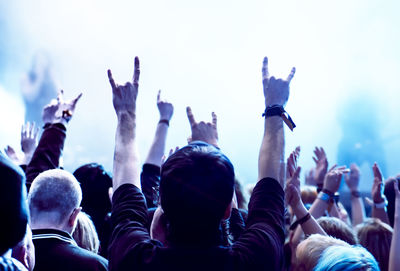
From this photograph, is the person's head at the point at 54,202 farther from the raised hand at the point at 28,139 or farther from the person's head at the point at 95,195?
the raised hand at the point at 28,139

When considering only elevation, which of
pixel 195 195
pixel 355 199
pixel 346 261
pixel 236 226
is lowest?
pixel 355 199

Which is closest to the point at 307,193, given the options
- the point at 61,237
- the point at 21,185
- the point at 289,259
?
the point at 289,259

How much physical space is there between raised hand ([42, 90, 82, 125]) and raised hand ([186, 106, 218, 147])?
1165 mm

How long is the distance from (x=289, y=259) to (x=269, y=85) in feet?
5.02

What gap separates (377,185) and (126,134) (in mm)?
2264

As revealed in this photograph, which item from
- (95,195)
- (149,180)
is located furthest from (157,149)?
(95,195)

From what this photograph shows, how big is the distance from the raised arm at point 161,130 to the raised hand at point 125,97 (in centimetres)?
121

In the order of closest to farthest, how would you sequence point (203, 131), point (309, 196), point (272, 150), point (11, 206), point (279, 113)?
1. point (11, 206)
2. point (272, 150)
3. point (279, 113)
4. point (203, 131)
5. point (309, 196)

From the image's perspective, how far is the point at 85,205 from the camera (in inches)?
103

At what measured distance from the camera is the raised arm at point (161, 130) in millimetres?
2729

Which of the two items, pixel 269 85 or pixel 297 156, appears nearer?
pixel 269 85

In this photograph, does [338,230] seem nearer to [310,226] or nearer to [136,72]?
[310,226]

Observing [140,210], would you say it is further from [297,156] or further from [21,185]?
[297,156]

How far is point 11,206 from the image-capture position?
750 mm
